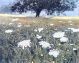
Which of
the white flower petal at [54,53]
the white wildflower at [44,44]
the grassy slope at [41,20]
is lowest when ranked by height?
the white flower petal at [54,53]

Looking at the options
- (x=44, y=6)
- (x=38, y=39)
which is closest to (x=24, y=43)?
(x=38, y=39)

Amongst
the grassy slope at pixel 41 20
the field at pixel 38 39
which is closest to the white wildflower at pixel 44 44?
the field at pixel 38 39

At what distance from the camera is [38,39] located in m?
1.28

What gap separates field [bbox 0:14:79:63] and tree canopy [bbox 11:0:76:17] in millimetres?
40

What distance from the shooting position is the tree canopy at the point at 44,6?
4.35 feet

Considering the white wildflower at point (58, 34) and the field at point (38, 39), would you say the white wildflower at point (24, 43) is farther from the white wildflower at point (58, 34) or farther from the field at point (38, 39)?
the white wildflower at point (58, 34)

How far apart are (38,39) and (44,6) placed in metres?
0.18

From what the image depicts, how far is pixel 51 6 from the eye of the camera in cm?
134

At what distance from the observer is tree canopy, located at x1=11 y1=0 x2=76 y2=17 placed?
1.33m

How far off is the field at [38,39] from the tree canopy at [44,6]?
0.04m

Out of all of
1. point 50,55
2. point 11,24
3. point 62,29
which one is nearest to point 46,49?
point 50,55

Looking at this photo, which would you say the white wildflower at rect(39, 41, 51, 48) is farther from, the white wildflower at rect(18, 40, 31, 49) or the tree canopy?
the tree canopy

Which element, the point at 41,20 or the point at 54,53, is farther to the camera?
the point at 41,20

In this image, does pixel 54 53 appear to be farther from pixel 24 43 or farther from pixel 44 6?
pixel 44 6
